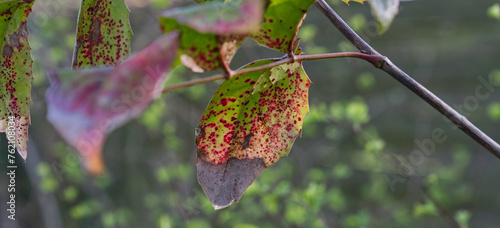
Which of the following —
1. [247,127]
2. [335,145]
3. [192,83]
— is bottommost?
[335,145]

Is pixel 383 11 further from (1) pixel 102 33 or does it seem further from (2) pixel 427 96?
(1) pixel 102 33

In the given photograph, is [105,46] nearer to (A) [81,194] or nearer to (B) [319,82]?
(B) [319,82]

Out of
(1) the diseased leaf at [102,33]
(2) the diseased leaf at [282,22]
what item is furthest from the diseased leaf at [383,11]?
(1) the diseased leaf at [102,33]

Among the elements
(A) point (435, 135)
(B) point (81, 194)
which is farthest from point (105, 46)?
(B) point (81, 194)

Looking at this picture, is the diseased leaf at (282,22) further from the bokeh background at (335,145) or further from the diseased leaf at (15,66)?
the bokeh background at (335,145)

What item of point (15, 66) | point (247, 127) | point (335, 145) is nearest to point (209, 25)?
point (247, 127)
